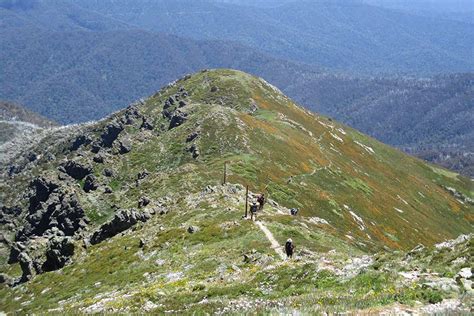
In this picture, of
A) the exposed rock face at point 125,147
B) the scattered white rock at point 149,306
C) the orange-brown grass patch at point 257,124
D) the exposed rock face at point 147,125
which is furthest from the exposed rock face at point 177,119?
the scattered white rock at point 149,306

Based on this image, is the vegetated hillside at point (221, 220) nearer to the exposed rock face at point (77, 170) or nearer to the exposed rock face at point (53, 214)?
the exposed rock face at point (53, 214)

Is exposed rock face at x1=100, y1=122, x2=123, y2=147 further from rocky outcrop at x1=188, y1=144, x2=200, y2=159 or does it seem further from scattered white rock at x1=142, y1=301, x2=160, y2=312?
scattered white rock at x1=142, y1=301, x2=160, y2=312

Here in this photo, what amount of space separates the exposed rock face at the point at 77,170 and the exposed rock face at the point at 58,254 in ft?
219

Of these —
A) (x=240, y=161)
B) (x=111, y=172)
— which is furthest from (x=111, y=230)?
(x=111, y=172)

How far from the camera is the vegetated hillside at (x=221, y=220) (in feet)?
105

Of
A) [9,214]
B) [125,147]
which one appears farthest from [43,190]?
[9,214]

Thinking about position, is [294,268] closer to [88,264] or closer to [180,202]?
[88,264]

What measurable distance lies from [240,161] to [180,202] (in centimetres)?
3601

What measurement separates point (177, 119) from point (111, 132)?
37.2 m

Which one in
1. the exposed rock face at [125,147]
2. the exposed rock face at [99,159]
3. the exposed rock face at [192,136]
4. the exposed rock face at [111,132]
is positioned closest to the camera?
the exposed rock face at [192,136]

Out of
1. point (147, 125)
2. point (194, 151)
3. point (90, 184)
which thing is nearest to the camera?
point (194, 151)

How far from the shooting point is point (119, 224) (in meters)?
73.5

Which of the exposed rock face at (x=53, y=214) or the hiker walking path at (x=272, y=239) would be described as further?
the exposed rock face at (x=53, y=214)

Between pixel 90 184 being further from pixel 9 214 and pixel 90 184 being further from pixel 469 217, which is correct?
pixel 469 217
